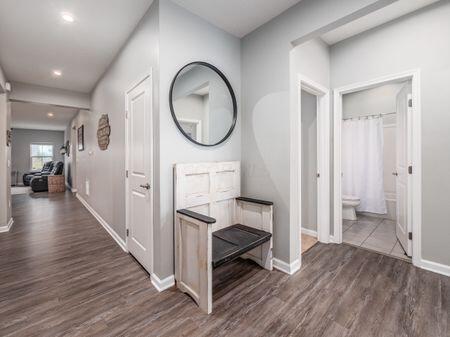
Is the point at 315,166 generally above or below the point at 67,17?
below

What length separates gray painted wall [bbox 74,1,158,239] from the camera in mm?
2041

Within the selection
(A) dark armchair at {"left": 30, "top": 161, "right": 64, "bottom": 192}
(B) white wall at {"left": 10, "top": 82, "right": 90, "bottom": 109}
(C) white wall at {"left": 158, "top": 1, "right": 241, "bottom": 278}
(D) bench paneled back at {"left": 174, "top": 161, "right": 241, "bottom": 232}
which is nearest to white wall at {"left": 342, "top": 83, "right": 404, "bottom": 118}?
(D) bench paneled back at {"left": 174, "top": 161, "right": 241, "bottom": 232}

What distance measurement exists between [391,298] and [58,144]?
508 inches

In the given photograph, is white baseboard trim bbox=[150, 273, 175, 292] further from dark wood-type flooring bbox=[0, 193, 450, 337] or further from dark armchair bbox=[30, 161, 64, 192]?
dark armchair bbox=[30, 161, 64, 192]

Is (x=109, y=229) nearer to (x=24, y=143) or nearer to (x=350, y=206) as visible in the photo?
(x=350, y=206)

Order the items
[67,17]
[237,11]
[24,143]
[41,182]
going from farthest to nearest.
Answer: [24,143], [41,182], [67,17], [237,11]

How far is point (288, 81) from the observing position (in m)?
2.09

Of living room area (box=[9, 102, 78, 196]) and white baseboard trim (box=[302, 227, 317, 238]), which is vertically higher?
living room area (box=[9, 102, 78, 196])

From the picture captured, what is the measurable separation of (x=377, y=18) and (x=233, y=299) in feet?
10.6

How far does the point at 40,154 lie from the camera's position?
10.0 metres

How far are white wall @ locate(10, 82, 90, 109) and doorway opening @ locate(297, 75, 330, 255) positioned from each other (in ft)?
14.8

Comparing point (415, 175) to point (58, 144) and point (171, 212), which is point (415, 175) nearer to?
point (171, 212)

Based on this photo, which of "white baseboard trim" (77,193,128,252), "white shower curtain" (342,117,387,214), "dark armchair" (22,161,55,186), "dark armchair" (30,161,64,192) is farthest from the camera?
"dark armchair" (22,161,55,186)

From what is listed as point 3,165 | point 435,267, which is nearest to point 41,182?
point 3,165
